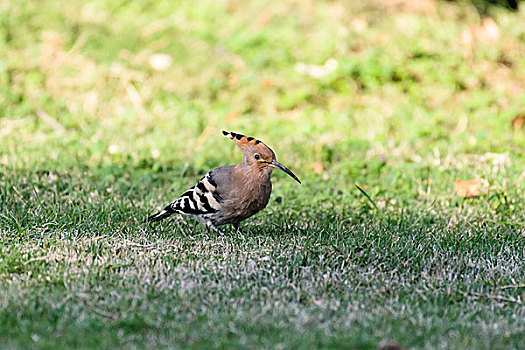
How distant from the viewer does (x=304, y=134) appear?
7.27 m

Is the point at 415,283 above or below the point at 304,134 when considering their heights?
above

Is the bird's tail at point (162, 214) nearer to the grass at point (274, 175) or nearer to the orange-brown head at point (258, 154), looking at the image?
the grass at point (274, 175)

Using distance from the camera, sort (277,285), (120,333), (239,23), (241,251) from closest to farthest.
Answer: (120,333), (277,285), (241,251), (239,23)

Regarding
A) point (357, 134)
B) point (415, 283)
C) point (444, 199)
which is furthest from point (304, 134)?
point (415, 283)

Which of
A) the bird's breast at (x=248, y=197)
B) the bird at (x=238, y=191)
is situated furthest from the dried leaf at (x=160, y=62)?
the bird's breast at (x=248, y=197)

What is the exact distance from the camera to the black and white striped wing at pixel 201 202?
4.53m

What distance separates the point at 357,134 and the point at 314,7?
266 centimetres

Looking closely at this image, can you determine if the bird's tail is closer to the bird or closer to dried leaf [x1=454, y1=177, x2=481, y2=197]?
the bird

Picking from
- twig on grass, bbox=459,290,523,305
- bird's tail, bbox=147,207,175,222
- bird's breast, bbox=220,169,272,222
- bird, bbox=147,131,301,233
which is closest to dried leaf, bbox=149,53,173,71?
bird's tail, bbox=147,207,175,222

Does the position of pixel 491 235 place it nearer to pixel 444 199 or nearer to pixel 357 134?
pixel 444 199

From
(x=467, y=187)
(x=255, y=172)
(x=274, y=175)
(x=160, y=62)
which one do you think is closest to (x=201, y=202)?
(x=255, y=172)

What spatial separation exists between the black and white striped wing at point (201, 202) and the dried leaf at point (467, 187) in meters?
2.03

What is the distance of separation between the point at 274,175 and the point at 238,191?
1.77 meters

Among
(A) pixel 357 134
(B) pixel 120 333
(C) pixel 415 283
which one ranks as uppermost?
(B) pixel 120 333
